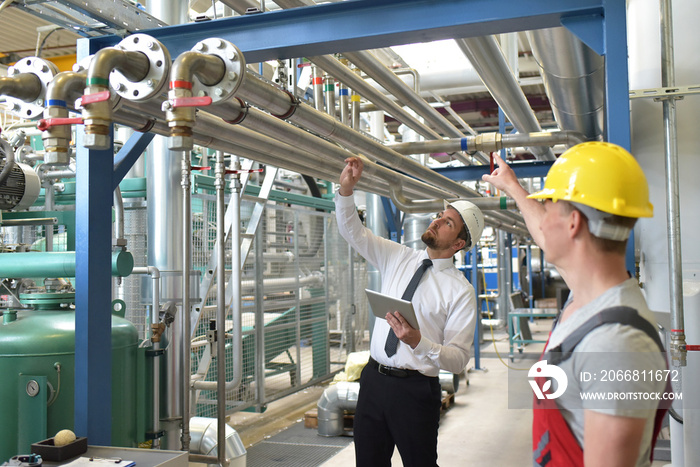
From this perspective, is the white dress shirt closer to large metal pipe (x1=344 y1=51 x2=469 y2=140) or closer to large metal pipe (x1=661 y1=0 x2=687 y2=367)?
large metal pipe (x1=344 y1=51 x2=469 y2=140)

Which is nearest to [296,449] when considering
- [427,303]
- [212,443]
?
[212,443]

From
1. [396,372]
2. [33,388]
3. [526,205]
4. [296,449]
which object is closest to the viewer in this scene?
[526,205]

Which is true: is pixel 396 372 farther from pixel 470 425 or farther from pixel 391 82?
pixel 470 425

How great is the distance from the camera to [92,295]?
2.14m

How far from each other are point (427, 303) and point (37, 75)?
1.71 metres

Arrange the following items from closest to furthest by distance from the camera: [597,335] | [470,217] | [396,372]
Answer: [597,335]
[396,372]
[470,217]

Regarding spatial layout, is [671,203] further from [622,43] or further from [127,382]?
[127,382]

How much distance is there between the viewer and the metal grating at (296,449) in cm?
435

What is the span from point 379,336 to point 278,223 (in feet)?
11.5

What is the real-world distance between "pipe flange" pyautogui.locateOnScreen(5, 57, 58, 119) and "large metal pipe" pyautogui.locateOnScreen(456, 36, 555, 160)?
141 cm

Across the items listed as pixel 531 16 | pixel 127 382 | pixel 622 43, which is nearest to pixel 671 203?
pixel 622 43

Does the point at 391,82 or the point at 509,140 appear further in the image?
the point at 509,140

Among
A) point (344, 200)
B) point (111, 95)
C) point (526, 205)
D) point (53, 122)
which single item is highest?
point (111, 95)

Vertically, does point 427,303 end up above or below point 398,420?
above
